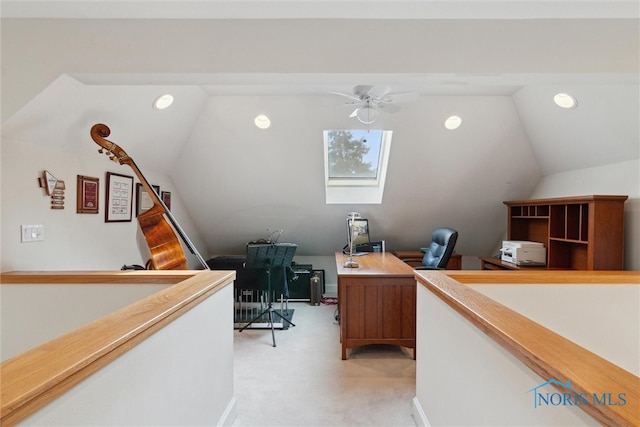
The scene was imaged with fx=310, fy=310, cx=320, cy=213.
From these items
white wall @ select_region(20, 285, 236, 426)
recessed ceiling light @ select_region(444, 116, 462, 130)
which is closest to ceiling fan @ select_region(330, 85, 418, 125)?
recessed ceiling light @ select_region(444, 116, 462, 130)

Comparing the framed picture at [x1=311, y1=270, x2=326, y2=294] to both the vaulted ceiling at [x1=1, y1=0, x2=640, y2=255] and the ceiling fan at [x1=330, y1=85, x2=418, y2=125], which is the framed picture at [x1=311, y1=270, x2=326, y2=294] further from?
the ceiling fan at [x1=330, y1=85, x2=418, y2=125]

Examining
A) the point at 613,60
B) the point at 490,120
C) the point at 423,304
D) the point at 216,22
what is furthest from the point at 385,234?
the point at 216,22

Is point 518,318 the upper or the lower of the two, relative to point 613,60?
lower

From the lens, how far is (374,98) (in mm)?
2377

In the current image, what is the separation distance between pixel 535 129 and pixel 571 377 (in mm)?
3242

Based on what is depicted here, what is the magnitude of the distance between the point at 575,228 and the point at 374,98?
249cm

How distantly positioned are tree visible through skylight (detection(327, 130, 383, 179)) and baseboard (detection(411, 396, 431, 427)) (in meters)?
2.92

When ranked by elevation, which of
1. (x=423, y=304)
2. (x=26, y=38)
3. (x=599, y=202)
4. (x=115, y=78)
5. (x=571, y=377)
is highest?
(x=26, y=38)

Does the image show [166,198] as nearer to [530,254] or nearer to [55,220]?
[55,220]

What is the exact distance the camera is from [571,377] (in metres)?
0.76

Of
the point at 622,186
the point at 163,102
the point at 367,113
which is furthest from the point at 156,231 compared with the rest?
the point at 622,186

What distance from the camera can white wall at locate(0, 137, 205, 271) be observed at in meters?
1.78

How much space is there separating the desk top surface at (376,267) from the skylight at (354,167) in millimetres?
894

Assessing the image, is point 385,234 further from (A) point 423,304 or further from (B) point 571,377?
(B) point 571,377
